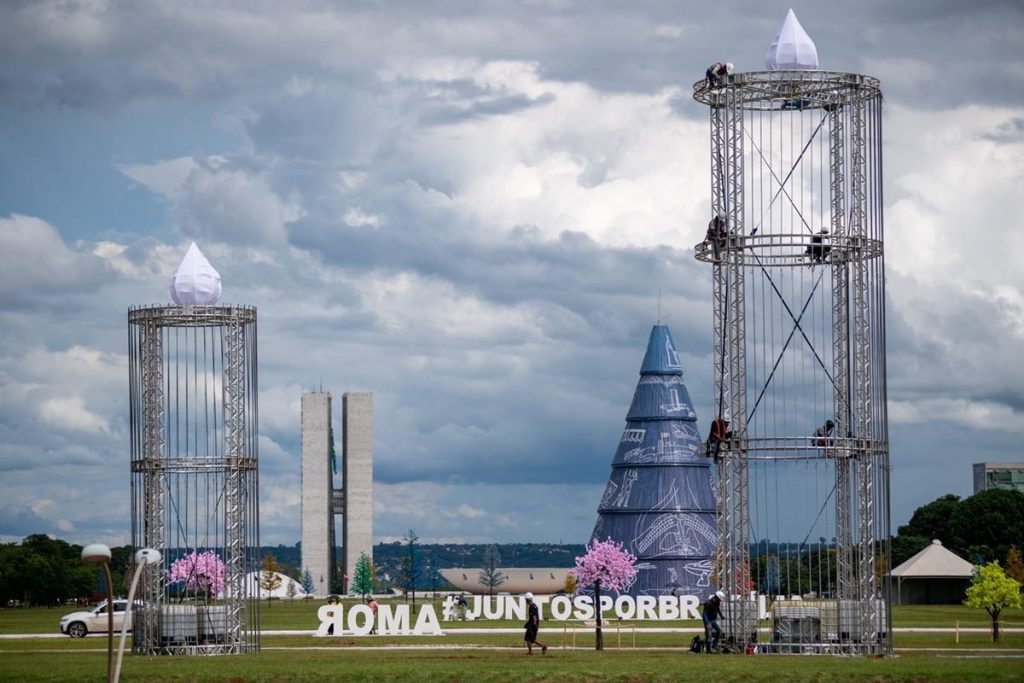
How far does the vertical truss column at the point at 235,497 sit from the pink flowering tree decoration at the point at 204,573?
1080 millimetres

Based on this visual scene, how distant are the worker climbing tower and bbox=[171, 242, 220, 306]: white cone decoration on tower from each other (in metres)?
49.5

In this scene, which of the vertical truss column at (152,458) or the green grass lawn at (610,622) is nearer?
the vertical truss column at (152,458)

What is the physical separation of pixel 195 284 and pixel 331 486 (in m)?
126

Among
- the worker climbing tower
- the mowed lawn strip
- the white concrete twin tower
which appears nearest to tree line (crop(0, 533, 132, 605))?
the worker climbing tower

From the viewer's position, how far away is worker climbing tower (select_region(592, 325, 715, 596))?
91500 millimetres

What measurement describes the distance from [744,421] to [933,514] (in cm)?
8876

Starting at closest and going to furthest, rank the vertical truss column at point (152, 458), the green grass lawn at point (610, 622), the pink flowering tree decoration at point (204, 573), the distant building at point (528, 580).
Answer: the vertical truss column at point (152, 458) < the pink flowering tree decoration at point (204, 573) < the green grass lawn at point (610, 622) < the distant building at point (528, 580)

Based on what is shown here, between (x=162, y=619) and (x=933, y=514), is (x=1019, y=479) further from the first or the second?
(x=162, y=619)

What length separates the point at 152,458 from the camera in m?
45.5

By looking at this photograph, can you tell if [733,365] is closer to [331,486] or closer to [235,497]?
[235,497]

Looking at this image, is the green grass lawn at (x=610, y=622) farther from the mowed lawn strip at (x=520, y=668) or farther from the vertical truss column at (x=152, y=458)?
the mowed lawn strip at (x=520, y=668)

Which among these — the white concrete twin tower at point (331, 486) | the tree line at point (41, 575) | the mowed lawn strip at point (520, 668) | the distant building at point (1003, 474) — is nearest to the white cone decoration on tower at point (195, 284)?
the mowed lawn strip at point (520, 668)

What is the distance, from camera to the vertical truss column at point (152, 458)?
1791 inches

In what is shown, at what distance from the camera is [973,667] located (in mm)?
36969
